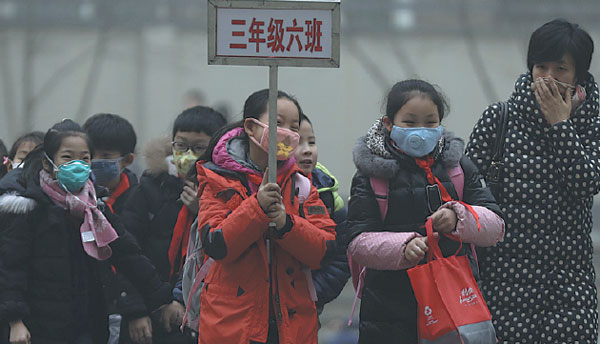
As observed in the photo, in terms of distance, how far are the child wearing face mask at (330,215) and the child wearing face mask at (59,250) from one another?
2.80 feet

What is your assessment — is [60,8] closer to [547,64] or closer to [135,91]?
[135,91]

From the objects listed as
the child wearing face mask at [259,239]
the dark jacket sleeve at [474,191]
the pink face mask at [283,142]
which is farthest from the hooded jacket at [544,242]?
the pink face mask at [283,142]

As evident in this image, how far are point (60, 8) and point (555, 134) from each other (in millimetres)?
4695

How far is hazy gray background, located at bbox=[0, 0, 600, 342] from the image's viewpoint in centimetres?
699

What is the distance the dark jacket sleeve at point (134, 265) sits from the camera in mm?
4191

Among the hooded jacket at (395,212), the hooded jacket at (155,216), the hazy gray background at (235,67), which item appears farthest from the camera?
the hazy gray background at (235,67)

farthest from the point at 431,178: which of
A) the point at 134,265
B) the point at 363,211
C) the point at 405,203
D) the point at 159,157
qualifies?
the point at 159,157

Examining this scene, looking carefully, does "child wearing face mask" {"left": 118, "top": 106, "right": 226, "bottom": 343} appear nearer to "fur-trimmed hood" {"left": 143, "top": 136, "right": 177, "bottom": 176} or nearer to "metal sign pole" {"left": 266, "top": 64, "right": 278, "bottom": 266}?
"fur-trimmed hood" {"left": 143, "top": 136, "right": 177, "bottom": 176}

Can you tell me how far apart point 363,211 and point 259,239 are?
0.41 m

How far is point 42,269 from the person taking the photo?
3957mm

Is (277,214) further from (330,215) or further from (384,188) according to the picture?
(330,215)

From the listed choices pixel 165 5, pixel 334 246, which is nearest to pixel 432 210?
pixel 334 246

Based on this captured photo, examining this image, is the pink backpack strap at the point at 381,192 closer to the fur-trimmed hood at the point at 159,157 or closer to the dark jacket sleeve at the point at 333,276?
the dark jacket sleeve at the point at 333,276

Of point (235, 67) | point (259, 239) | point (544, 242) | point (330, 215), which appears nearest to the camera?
point (259, 239)
